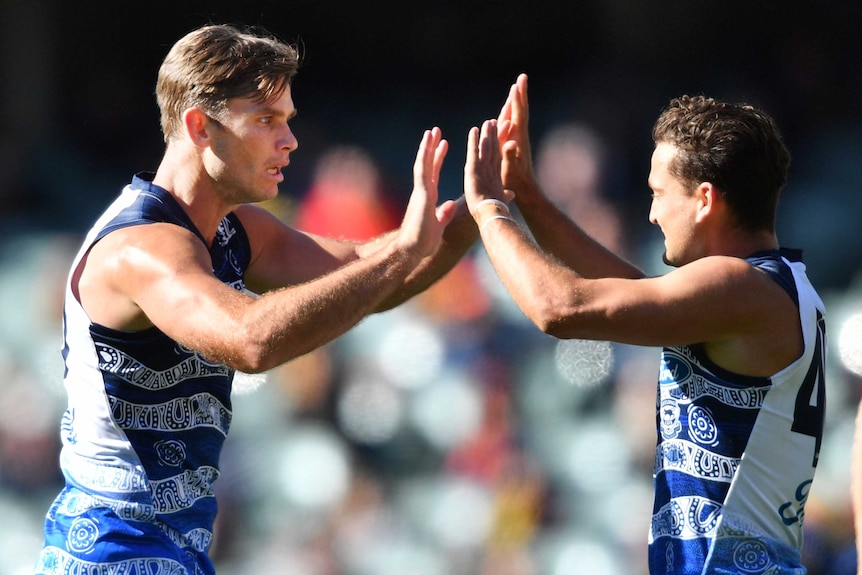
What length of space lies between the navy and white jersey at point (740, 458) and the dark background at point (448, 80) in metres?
1.74

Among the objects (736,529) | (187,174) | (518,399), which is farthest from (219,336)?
(518,399)

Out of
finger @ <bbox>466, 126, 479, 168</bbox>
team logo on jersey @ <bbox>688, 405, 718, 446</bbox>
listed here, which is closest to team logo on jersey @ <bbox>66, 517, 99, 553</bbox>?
finger @ <bbox>466, 126, 479, 168</bbox>

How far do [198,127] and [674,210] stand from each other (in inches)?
45.3

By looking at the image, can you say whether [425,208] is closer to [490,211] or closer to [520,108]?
[490,211]

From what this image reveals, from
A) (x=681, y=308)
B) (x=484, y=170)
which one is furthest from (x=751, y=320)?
(x=484, y=170)

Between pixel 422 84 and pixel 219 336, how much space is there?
2.26 m

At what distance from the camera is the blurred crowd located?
163 inches

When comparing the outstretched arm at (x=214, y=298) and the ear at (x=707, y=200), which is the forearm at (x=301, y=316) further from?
the ear at (x=707, y=200)

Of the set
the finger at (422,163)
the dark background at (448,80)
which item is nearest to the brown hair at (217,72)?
the finger at (422,163)

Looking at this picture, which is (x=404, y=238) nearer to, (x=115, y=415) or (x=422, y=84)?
(x=115, y=415)

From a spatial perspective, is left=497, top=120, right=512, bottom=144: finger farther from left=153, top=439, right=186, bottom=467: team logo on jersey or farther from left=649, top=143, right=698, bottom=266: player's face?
left=153, top=439, right=186, bottom=467: team logo on jersey

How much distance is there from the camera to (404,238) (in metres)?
2.65

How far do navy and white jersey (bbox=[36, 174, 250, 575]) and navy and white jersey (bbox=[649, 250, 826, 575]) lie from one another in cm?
106

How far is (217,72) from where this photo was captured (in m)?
2.75
